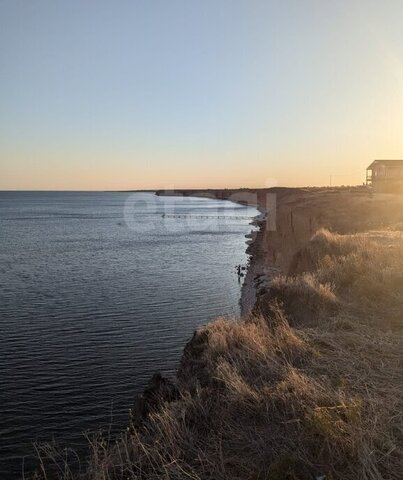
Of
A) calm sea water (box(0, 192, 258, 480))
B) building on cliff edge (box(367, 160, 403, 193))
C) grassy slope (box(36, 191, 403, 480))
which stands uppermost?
building on cliff edge (box(367, 160, 403, 193))

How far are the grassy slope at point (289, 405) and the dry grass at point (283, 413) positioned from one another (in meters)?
0.01

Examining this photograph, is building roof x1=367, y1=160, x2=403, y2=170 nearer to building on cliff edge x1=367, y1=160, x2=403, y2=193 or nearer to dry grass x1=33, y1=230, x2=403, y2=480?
building on cliff edge x1=367, y1=160, x2=403, y2=193

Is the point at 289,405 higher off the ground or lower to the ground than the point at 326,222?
lower

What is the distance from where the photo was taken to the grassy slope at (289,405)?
487 centimetres

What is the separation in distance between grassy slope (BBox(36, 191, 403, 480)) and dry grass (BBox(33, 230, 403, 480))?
14mm

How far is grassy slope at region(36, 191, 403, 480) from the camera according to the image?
4.87 m

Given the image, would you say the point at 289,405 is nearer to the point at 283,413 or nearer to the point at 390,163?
the point at 283,413

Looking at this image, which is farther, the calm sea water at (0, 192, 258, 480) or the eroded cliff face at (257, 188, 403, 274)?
the eroded cliff face at (257, 188, 403, 274)

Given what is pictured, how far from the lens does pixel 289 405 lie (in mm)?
5797

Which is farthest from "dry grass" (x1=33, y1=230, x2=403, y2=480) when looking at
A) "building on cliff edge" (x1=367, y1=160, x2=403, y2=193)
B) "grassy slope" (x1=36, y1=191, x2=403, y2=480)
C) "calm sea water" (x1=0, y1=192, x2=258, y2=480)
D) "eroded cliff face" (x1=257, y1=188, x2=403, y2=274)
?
"building on cliff edge" (x1=367, y1=160, x2=403, y2=193)

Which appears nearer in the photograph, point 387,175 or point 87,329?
point 87,329

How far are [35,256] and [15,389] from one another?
30697mm

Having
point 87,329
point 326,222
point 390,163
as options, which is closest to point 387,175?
point 390,163

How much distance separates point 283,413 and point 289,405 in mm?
121
